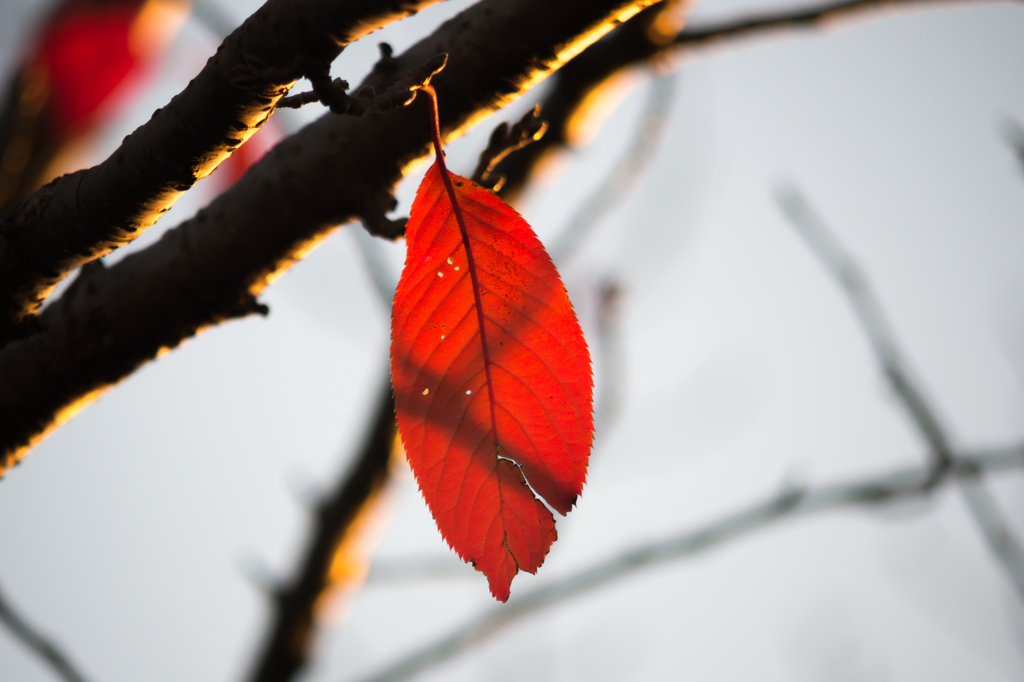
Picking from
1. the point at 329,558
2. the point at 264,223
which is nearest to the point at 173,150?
the point at 264,223

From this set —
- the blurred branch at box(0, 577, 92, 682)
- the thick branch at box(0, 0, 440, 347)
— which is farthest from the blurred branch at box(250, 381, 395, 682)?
the thick branch at box(0, 0, 440, 347)

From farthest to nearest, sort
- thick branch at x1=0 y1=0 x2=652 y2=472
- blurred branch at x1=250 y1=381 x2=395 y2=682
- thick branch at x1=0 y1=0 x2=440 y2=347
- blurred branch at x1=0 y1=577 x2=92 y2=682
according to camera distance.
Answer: blurred branch at x1=250 y1=381 x2=395 y2=682
blurred branch at x1=0 y1=577 x2=92 y2=682
thick branch at x1=0 y1=0 x2=652 y2=472
thick branch at x1=0 y1=0 x2=440 y2=347

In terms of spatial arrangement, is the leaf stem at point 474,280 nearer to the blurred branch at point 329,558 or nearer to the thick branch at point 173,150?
the thick branch at point 173,150

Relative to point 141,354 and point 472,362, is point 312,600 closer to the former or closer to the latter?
point 141,354

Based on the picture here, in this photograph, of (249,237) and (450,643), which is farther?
(450,643)

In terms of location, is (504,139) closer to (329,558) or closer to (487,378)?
(487,378)

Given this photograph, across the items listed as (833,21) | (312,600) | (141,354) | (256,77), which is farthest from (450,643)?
(833,21)

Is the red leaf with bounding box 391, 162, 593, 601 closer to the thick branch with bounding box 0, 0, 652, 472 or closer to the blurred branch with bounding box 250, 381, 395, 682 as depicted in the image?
the thick branch with bounding box 0, 0, 652, 472
